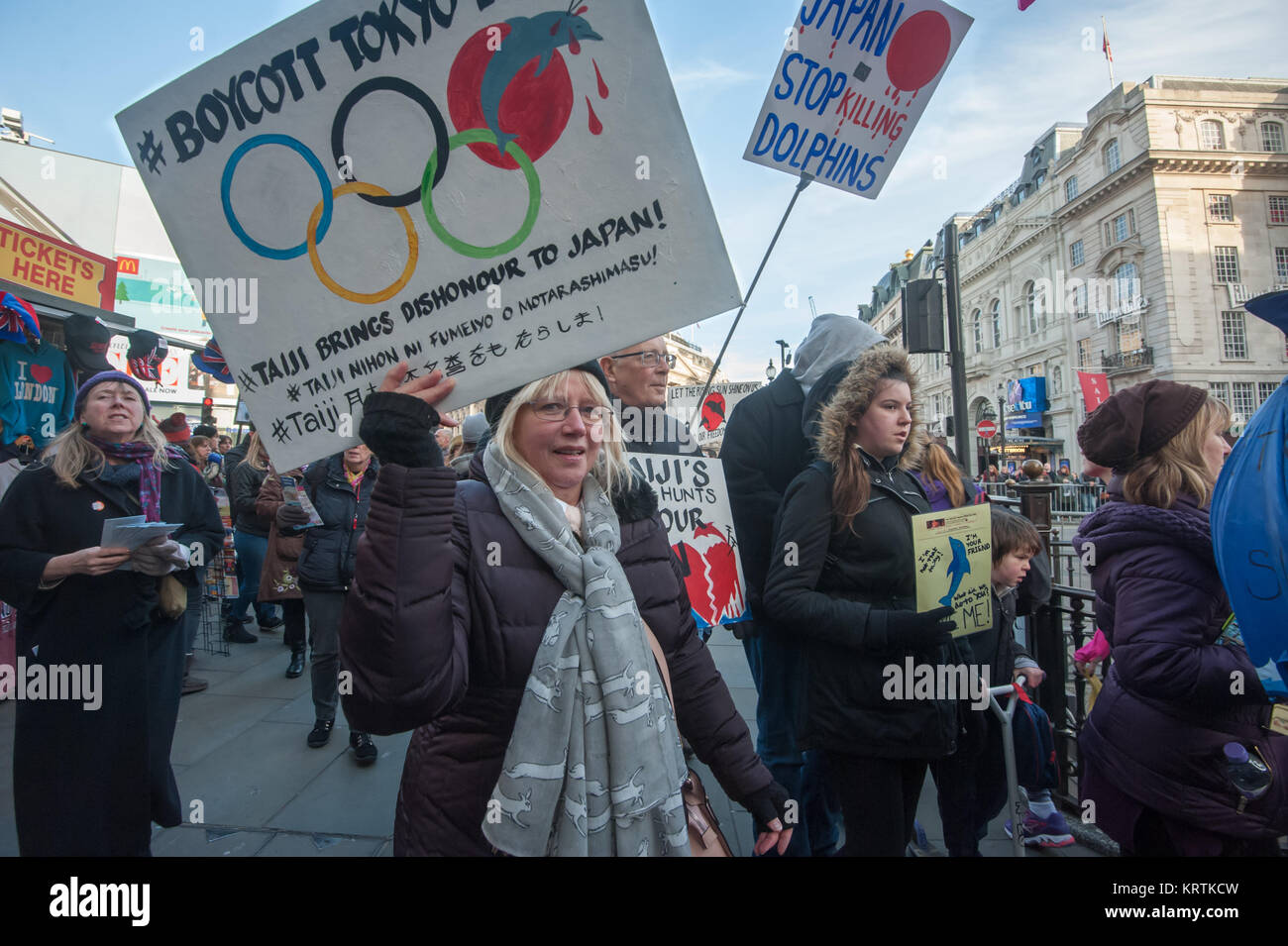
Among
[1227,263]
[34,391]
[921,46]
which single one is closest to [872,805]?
[921,46]

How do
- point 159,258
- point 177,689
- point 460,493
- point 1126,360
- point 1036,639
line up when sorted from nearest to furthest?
point 460,493
point 177,689
point 1036,639
point 159,258
point 1126,360

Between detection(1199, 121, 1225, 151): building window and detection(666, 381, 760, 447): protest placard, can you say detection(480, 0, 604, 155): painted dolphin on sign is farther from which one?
detection(1199, 121, 1225, 151): building window

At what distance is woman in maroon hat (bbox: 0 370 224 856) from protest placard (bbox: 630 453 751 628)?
2.07 metres

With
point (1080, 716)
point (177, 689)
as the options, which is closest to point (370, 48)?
point (177, 689)

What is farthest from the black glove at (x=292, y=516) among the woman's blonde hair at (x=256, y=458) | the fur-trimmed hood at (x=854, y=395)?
the fur-trimmed hood at (x=854, y=395)

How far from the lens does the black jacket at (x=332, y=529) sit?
Answer: 419 cm

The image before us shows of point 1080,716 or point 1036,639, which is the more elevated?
point 1036,639

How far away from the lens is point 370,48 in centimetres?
Result: 144

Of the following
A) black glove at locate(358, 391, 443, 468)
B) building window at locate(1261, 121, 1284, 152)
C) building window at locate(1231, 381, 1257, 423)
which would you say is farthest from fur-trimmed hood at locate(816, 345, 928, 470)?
building window at locate(1261, 121, 1284, 152)

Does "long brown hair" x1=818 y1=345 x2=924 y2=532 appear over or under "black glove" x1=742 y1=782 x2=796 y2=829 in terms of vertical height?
over

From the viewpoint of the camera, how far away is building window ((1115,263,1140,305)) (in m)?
37.4

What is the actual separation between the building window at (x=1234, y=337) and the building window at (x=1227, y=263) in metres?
2.26
